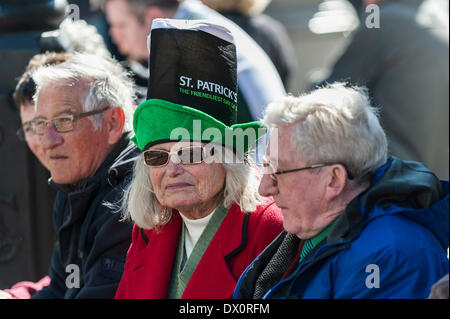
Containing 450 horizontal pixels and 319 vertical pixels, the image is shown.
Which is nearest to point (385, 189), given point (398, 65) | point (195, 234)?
point (195, 234)

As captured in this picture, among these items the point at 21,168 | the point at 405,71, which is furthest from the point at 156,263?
the point at 405,71

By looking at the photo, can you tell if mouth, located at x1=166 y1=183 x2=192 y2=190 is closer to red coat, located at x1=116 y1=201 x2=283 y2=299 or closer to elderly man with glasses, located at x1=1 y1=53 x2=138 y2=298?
red coat, located at x1=116 y1=201 x2=283 y2=299

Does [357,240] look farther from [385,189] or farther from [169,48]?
[169,48]

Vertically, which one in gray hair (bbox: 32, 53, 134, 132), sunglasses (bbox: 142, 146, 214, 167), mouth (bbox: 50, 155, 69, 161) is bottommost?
sunglasses (bbox: 142, 146, 214, 167)

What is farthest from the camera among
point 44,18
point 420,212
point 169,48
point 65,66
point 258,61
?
point 44,18

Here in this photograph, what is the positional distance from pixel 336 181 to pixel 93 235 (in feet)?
5.02

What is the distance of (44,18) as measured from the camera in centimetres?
513

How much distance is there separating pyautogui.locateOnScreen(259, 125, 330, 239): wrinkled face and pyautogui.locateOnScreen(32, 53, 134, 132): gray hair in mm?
1356

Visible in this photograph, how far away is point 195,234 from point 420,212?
3.66ft

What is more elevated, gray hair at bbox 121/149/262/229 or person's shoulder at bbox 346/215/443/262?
gray hair at bbox 121/149/262/229

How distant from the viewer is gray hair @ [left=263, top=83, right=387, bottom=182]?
2.88 metres

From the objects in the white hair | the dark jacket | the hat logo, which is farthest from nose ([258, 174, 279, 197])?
the white hair

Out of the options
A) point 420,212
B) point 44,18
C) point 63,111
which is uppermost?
point 44,18

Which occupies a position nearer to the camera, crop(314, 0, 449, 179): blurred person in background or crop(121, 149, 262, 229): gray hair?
crop(121, 149, 262, 229): gray hair
